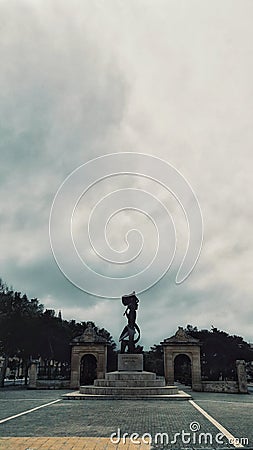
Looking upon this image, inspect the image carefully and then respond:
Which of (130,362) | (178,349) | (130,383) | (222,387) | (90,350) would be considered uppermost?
(178,349)

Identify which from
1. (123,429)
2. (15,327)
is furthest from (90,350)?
(123,429)

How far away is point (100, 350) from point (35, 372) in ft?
21.2

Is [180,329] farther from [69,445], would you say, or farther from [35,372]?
[69,445]

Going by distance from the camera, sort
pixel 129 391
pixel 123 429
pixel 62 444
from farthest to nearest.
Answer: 1. pixel 129 391
2. pixel 123 429
3. pixel 62 444

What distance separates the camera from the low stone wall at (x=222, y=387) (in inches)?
1357

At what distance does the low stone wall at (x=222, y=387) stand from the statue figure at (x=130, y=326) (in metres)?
10.1

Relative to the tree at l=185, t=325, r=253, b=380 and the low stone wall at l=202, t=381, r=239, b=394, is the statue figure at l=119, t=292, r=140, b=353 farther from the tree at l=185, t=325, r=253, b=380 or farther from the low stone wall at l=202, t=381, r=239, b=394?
the tree at l=185, t=325, r=253, b=380

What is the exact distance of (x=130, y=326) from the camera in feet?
101

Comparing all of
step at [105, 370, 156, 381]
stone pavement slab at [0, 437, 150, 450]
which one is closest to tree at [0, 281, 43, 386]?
step at [105, 370, 156, 381]

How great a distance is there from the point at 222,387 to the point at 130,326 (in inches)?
435

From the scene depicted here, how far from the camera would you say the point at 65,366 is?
66688 mm

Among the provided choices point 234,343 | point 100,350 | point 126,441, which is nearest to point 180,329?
point 100,350

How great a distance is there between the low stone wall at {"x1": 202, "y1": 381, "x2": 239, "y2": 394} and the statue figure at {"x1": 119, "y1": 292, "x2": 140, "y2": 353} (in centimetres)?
1012

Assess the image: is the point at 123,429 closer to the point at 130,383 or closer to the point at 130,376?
the point at 130,383
